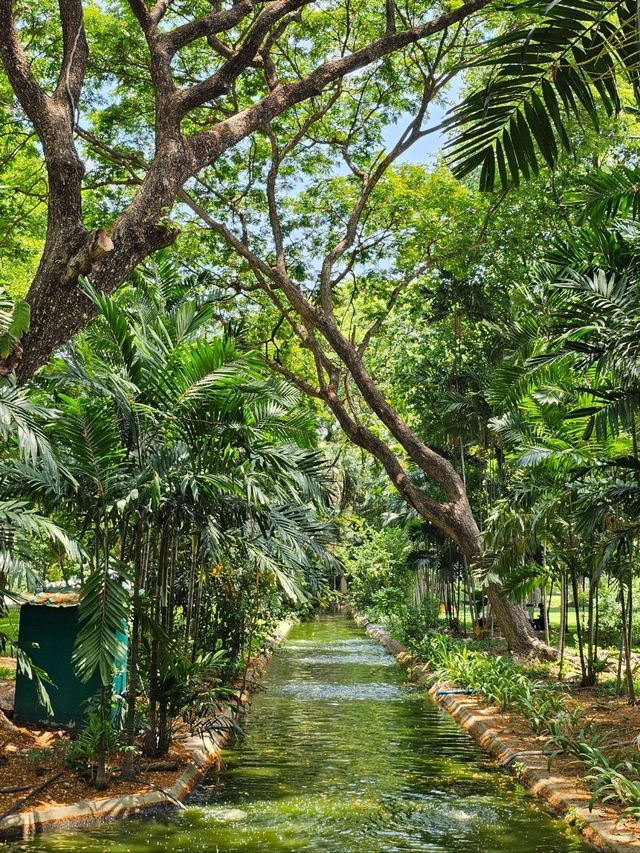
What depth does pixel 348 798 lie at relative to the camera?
24.8ft

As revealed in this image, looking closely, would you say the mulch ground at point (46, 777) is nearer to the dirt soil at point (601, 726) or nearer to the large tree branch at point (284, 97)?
the dirt soil at point (601, 726)

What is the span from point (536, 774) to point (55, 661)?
16.0 feet

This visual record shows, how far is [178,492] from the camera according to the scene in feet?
25.3

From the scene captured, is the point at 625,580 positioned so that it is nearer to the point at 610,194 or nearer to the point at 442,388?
the point at 610,194

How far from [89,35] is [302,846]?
12.4 meters

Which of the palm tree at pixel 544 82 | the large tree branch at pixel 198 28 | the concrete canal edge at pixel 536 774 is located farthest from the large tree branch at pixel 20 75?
the concrete canal edge at pixel 536 774

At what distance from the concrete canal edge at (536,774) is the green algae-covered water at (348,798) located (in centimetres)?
13

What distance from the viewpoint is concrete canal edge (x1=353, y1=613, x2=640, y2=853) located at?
6.03m

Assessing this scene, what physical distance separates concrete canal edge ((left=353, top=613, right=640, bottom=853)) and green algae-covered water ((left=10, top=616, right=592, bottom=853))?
5.3 inches

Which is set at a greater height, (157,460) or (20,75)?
(20,75)

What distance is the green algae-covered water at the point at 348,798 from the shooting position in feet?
20.4

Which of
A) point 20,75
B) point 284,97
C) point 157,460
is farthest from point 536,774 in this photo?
point 20,75

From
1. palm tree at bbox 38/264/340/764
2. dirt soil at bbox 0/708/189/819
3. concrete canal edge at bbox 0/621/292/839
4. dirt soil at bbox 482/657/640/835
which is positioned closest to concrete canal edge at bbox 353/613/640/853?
dirt soil at bbox 482/657/640/835

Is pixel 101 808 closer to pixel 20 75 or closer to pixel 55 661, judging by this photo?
pixel 55 661
